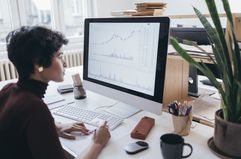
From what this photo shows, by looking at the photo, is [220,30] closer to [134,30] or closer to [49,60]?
[134,30]

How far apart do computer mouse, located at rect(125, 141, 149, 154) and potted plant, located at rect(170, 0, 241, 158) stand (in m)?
0.27

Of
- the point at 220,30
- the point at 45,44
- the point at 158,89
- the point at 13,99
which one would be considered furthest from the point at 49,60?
the point at 220,30

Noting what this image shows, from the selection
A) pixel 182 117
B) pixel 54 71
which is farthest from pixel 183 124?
pixel 54 71

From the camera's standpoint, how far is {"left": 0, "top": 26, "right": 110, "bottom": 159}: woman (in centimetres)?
83

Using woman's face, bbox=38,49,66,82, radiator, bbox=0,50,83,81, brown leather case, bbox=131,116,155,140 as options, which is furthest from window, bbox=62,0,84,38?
brown leather case, bbox=131,116,155,140

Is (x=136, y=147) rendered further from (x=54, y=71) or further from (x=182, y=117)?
(x=54, y=71)

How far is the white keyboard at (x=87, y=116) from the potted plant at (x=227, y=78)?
0.47m

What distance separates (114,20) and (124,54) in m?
0.18

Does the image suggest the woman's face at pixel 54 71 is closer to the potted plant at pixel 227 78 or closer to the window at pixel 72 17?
the potted plant at pixel 227 78

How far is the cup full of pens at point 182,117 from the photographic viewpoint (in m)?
1.02

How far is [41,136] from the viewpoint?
818 millimetres

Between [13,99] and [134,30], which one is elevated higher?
[134,30]

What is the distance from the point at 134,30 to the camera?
1.14 m

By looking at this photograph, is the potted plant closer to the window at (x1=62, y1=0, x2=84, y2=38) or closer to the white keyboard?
the white keyboard
